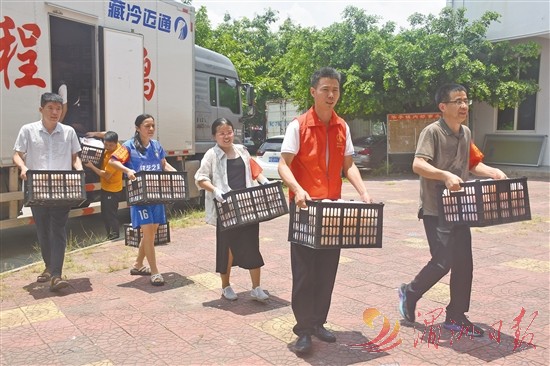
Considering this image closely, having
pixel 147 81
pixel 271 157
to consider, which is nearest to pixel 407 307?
pixel 147 81

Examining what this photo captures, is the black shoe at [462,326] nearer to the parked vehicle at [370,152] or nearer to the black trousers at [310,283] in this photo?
the black trousers at [310,283]

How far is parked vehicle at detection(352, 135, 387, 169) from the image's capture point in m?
17.0

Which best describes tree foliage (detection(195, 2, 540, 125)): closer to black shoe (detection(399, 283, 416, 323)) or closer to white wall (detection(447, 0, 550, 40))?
white wall (detection(447, 0, 550, 40))

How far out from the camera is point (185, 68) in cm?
925

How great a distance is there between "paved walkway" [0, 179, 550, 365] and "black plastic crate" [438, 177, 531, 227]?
0.88 metres

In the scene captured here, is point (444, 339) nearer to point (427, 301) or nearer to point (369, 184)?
point (427, 301)

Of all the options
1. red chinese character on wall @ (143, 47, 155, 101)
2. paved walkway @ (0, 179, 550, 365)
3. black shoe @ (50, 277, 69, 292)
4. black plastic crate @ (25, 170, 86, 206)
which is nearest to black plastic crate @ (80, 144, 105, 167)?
paved walkway @ (0, 179, 550, 365)

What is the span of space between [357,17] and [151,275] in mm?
13243

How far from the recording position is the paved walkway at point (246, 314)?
352 cm

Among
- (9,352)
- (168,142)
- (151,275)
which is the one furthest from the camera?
(168,142)

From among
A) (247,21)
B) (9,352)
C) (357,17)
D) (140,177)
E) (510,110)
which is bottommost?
(9,352)

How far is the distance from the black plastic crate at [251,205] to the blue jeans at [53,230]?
1.69 meters

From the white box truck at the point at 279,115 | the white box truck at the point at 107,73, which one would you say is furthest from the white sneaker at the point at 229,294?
the white box truck at the point at 279,115

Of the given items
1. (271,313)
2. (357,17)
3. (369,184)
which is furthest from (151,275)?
(357,17)
